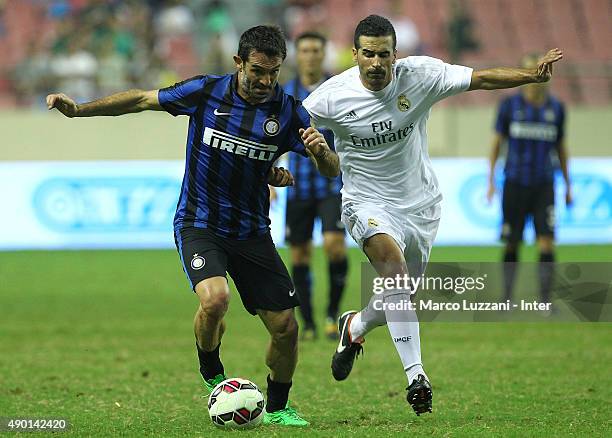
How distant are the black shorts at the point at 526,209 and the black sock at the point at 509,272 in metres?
0.19

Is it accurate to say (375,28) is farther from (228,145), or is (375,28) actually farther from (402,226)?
(402,226)

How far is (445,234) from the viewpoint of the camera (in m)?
17.7

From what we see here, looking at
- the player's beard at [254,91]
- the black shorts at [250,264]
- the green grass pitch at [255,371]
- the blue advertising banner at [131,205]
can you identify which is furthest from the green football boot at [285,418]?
the blue advertising banner at [131,205]

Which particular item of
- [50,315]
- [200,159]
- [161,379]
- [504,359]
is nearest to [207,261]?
[200,159]

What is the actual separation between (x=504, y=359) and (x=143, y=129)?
39.1 feet

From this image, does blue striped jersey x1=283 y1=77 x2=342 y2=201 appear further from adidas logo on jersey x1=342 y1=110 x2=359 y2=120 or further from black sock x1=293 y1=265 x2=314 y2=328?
adidas logo on jersey x1=342 y1=110 x2=359 y2=120

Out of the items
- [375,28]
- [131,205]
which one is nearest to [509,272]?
[375,28]

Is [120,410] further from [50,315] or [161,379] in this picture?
[50,315]

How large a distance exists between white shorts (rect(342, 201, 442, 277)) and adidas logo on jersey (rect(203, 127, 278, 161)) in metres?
0.95

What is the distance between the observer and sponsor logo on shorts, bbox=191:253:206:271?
6391 mm

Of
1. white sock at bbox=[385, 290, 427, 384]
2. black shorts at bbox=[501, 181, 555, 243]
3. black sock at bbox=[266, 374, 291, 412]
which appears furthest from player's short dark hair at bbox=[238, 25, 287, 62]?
black shorts at bbox=[501, 181, 555, 243]

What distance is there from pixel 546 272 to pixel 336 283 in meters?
2.44

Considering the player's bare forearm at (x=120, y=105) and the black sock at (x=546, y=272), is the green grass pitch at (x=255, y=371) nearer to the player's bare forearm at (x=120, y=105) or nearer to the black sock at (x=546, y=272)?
the black sock at (x=546, y=272)

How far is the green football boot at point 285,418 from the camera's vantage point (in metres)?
6.49
